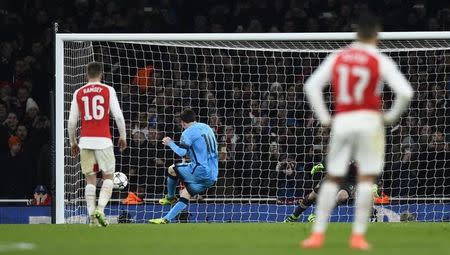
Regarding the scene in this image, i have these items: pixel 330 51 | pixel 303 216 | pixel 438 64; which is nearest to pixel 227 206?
pixel 303 216

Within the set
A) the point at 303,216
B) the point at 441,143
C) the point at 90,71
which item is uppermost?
the point at 90,71

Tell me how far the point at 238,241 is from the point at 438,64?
830cm

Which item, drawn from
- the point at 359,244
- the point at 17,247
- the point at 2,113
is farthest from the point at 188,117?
the point at 359,244

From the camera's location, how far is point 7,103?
19.3m

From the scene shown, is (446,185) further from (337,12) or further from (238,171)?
(337,12)

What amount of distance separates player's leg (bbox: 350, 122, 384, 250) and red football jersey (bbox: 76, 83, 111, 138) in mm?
4658

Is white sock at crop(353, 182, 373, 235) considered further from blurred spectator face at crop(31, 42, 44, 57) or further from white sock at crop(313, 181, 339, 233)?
blurred spectator face at crop(31, 42, 44, 57)

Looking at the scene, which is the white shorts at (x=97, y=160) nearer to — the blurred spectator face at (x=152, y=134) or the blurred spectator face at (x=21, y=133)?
the blurred spectator face at (x=152, y=134)

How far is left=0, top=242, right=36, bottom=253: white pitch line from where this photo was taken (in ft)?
31.9

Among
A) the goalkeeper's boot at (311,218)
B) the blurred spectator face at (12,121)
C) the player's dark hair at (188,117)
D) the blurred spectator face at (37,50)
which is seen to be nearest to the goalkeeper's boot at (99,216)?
the player's dark hair at (188,117)

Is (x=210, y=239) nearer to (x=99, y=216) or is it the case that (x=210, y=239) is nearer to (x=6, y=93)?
(x=99, y=216)

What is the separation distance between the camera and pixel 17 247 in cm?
996

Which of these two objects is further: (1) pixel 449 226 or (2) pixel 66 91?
(2) pixel 66 91

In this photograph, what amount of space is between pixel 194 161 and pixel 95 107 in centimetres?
309
